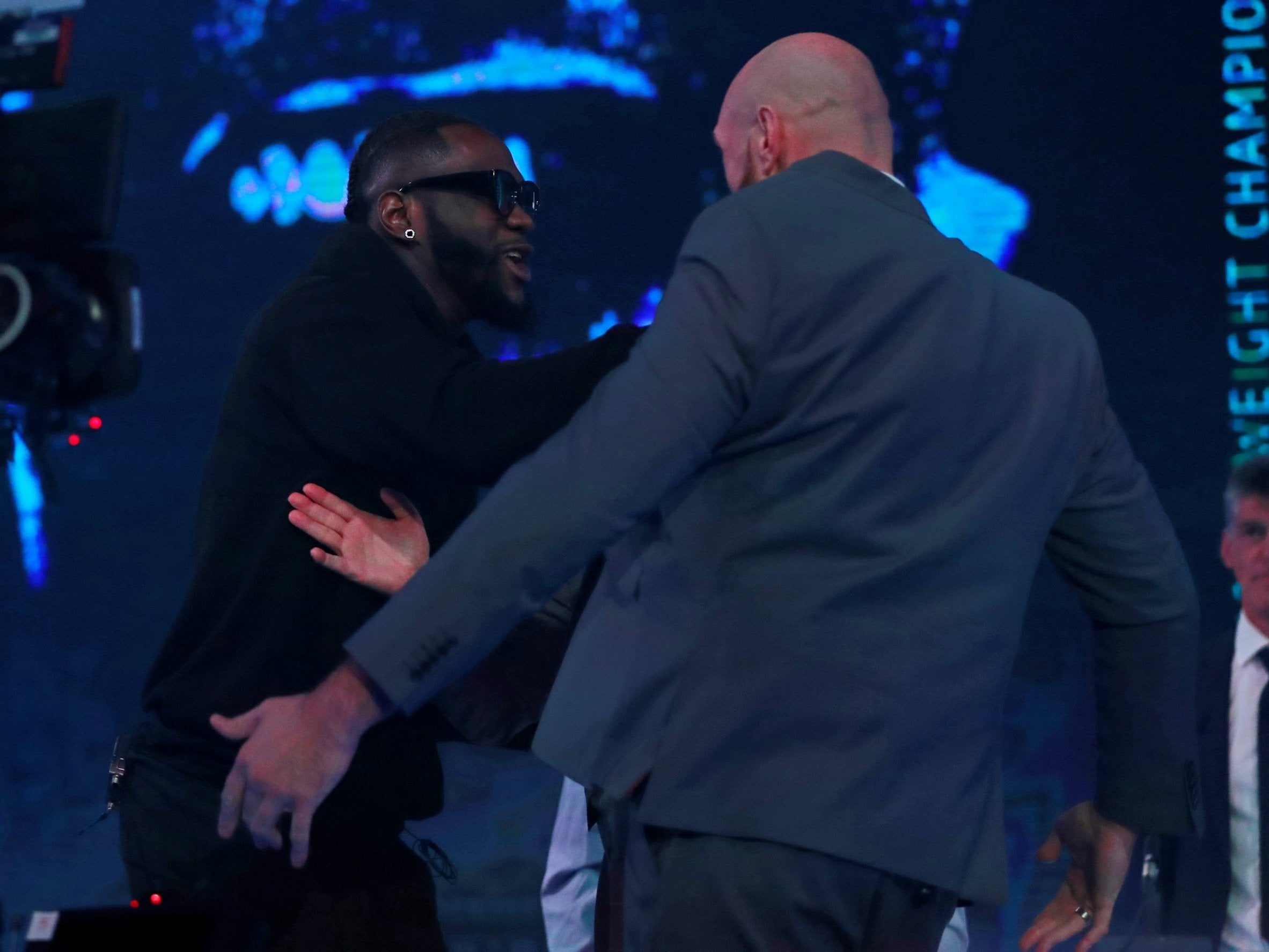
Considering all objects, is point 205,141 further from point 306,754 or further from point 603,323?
point 306,754

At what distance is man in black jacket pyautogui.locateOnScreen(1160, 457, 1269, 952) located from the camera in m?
3.18

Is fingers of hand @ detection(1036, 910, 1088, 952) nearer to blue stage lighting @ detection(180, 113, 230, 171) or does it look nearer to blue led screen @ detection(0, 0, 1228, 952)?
blue led screen @ detection(0, 0, 1228, 952)

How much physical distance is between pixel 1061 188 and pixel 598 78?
1.67 meters

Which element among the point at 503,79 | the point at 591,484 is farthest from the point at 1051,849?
the point at 503,79

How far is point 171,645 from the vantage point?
6.37ft

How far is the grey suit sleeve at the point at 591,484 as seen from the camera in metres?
1.24

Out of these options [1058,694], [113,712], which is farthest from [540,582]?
[113,712]

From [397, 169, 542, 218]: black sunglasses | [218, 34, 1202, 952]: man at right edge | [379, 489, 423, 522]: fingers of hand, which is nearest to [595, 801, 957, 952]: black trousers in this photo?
[218, 34, 1202, 952]: man at right edge

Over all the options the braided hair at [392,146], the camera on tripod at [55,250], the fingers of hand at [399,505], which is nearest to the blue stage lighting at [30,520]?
the camera on tripod at [55,250]

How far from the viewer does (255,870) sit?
6.31ft

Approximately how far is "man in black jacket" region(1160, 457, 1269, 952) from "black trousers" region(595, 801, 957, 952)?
218 cm

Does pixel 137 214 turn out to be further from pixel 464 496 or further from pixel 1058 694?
pixel 1058 694

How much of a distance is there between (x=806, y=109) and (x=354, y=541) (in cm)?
86

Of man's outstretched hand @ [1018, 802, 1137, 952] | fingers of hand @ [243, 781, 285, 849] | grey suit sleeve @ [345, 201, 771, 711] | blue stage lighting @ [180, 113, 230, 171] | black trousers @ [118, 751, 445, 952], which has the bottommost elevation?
black trousers @ [118, 751, 445, 952]
